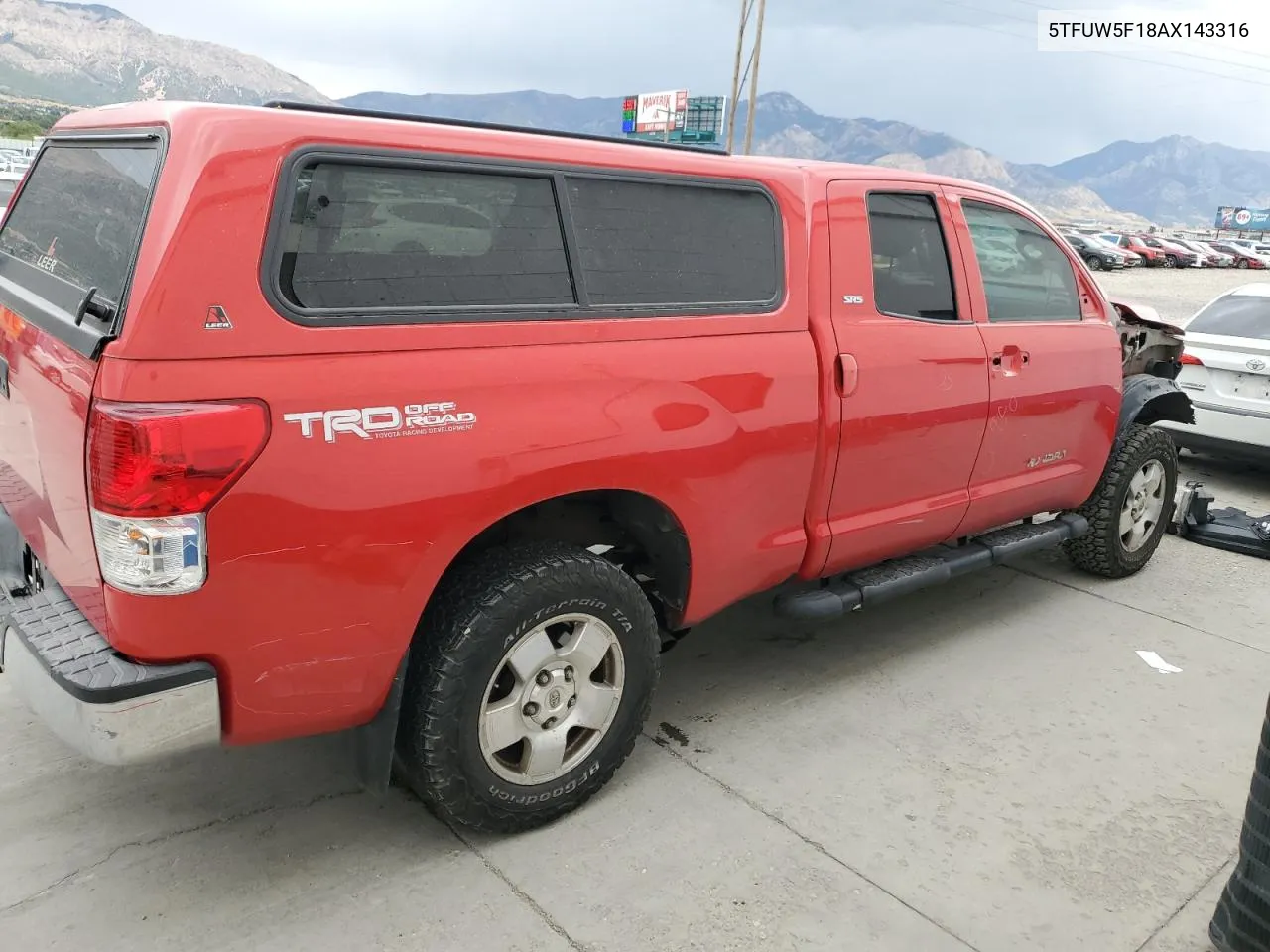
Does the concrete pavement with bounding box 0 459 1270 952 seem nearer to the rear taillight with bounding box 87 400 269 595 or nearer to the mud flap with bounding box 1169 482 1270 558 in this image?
the rear taillight with bounding box 87 400 269 595

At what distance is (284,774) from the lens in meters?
3.17

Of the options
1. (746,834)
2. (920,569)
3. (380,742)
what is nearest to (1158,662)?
(920,569)

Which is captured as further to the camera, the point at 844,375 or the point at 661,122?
the point at 661,122

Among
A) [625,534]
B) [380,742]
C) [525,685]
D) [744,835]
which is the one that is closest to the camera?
[380,742]

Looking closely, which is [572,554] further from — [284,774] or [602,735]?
[284,774]

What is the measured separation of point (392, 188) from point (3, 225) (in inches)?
69.6

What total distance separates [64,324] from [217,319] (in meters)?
0.46

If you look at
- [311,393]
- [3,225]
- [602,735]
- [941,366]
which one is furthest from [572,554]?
[3,225]

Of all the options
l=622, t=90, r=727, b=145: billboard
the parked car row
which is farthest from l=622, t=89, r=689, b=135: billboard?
the parked car row

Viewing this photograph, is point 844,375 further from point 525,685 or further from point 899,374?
point 525,685

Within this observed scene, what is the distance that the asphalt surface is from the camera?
8.48 ft

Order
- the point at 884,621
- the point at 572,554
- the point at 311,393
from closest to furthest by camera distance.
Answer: the point at 311,393, the point at 572,554, the point at 884,621

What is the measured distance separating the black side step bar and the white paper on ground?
644 millimetres

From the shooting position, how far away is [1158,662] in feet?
14.6
